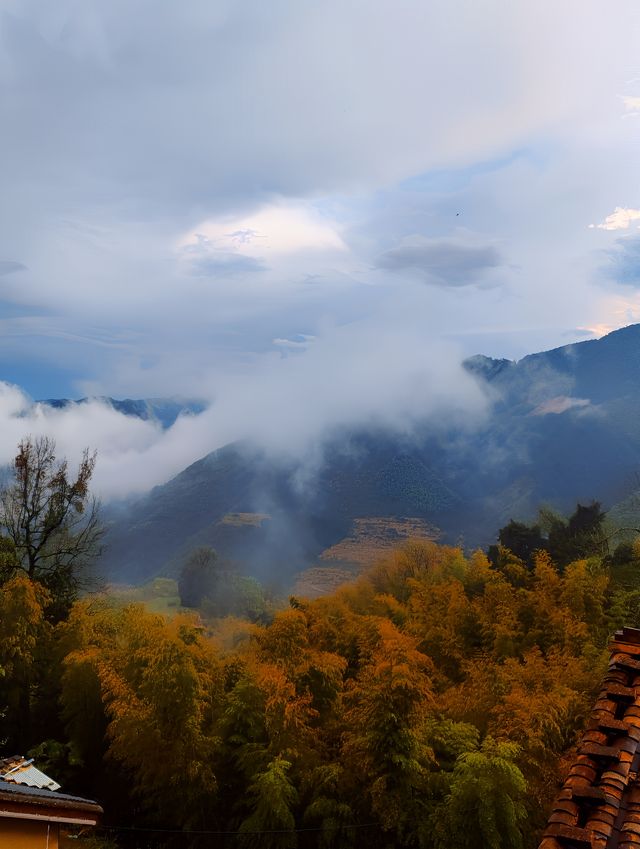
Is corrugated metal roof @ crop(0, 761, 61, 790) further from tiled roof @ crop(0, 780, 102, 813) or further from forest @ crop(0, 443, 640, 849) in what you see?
forest @ crop(0, 443, 640, 849)

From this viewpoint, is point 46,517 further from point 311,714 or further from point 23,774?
point 23,774

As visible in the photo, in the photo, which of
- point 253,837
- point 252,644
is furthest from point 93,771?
point 253,837

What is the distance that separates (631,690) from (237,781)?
664 inches

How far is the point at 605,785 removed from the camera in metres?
4.46

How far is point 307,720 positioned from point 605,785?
53.6 feet

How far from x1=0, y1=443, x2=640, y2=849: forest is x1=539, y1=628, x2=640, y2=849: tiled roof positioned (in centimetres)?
1070

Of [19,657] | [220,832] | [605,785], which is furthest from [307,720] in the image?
[605,785]

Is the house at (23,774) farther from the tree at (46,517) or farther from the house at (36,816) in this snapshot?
the tree at (46,517)

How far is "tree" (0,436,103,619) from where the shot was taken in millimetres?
30453

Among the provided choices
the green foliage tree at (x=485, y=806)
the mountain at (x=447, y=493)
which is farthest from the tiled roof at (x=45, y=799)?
the mountain at (x=447, y=493)

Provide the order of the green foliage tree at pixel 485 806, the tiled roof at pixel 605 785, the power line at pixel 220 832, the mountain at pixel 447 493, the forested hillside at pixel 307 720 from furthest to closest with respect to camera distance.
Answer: the mountain at pixel 447 493, the power line at pixel 220 832, the forested hillside at pixel 307 720, the green foliage tree at pixel 485 806, the tiled roof at pixel 605 785

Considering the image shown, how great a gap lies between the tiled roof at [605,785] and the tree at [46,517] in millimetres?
28267

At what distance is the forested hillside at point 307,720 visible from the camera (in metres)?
16.2

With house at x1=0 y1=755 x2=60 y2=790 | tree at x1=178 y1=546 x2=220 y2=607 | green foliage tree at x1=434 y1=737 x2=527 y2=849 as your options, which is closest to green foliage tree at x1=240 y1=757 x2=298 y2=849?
green foliage tree at x1=434 y1=737 x2=527 y2=849
